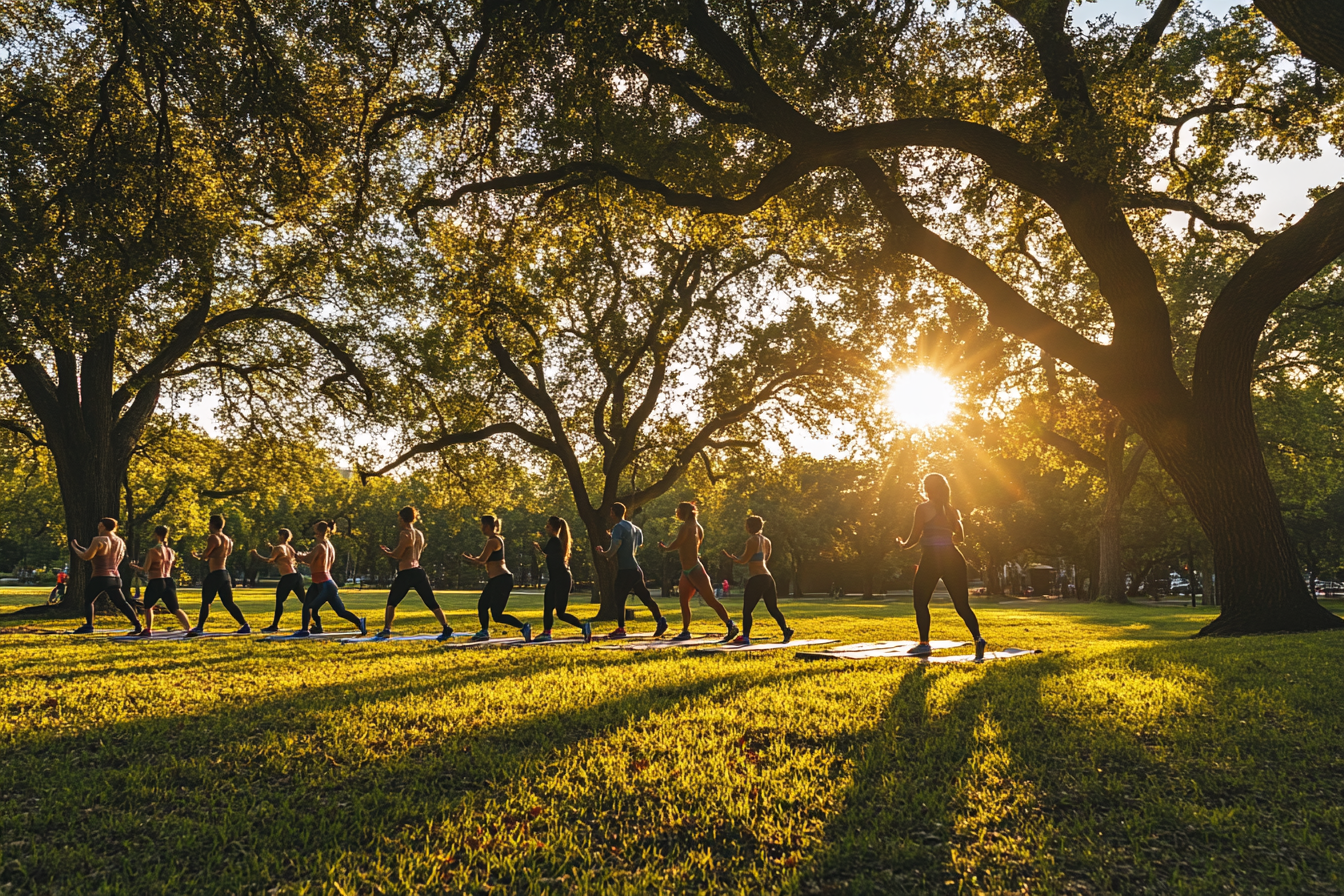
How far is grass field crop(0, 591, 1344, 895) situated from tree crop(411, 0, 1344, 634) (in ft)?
17.2

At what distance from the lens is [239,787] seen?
154 inches

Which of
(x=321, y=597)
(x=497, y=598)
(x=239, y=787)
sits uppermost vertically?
(x=497, y=598)

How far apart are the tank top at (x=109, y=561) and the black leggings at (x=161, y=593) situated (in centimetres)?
61

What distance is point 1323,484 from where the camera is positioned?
3391cm

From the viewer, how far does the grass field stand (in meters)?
3.02

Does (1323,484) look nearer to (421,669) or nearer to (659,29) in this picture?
(659,29)

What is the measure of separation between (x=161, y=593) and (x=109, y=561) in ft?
3.21

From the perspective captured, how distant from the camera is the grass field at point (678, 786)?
3021 millimetres

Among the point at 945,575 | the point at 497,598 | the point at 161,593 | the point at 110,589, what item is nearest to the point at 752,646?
the point at 945,575

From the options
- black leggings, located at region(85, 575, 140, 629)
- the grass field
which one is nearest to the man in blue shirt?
the grass field

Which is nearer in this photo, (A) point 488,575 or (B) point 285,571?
(A) point 488,575

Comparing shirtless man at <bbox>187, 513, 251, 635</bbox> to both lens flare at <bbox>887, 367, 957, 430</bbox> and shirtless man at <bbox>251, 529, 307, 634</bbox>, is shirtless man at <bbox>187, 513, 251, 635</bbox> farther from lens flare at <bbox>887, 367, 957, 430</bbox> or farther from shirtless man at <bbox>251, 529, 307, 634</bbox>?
lens flare at <bbox>887, 367, 957, 430</bbox>

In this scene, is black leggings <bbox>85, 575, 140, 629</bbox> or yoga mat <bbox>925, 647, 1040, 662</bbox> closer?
yoga mat <bbox>925, 647, 1040, 662</bbox>

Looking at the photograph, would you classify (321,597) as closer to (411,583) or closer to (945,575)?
(411,583)
